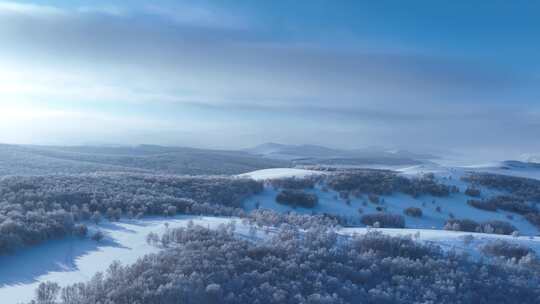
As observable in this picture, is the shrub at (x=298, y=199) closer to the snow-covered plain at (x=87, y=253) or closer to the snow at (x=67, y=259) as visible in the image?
the snow-covered plain at (x=87, y=253)

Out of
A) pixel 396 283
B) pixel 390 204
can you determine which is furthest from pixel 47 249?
pixel 390 204

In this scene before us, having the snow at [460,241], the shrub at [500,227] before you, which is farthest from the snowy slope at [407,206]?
the snow at [460,241]

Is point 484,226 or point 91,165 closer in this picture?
point 484,226

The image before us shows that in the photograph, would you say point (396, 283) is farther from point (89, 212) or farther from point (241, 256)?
point (89, 212)

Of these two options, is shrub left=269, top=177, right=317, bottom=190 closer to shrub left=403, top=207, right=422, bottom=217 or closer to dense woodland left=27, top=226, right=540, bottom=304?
shrub left=403, top=207, right=422, bottom=217

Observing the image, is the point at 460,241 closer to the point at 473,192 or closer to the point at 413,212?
the point at 413,212

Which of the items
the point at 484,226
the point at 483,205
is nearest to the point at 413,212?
the point at 484,226

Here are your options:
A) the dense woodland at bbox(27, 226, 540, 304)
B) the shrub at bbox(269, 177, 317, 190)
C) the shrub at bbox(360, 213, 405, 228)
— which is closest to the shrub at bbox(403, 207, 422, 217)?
the shrub at bbox(360, 213, 405, 228)
